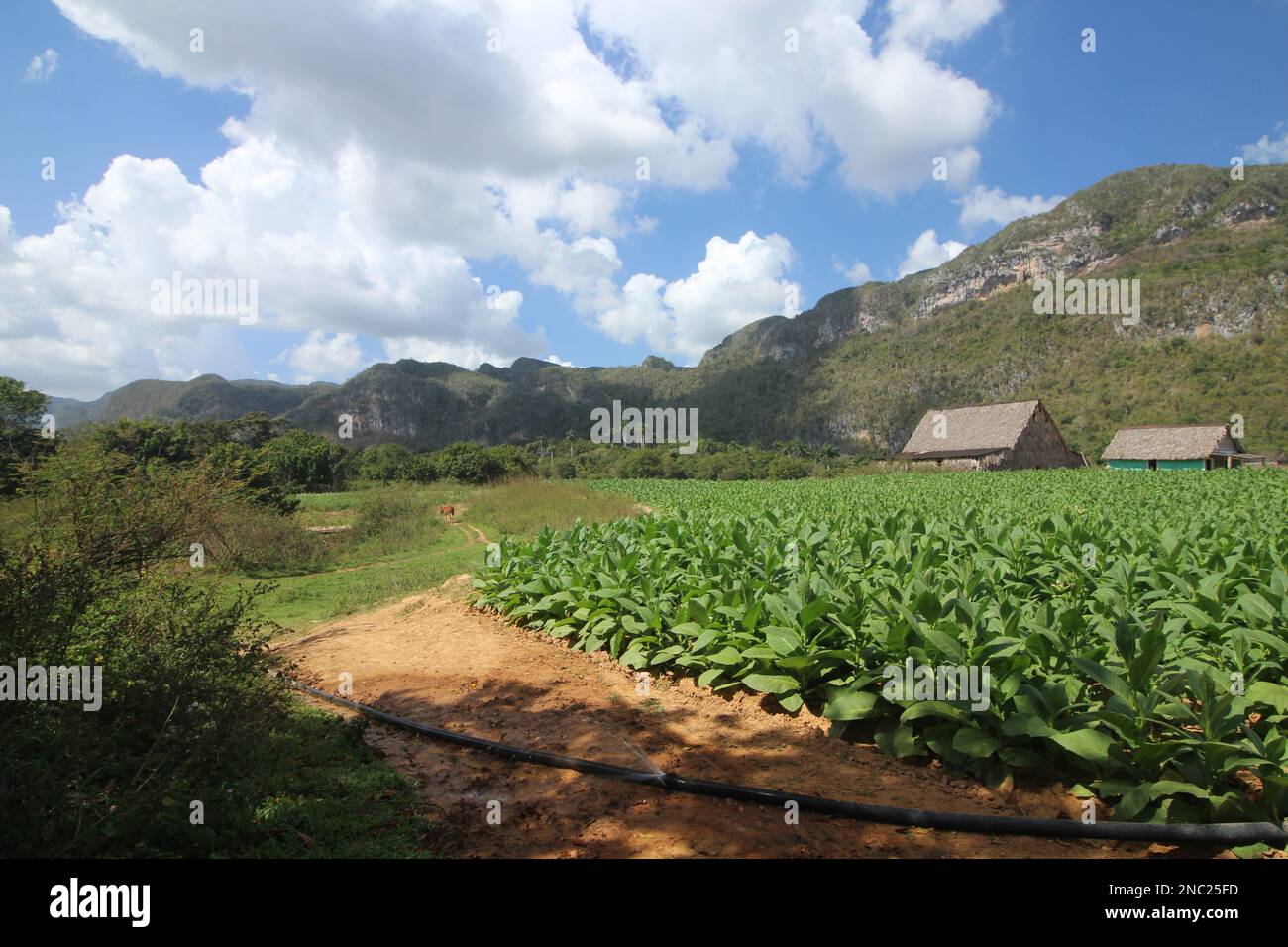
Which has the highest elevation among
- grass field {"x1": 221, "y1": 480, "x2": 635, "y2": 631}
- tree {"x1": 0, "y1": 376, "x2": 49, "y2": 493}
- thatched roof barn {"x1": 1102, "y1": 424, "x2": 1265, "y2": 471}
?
thatched roof barn {"x1": 1102, "y1": 424, "x2": 1265, "y2": 471}

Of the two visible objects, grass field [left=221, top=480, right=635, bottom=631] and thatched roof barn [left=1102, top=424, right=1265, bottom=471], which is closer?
grass field [left=221, top=480, right=635, bottom=631]

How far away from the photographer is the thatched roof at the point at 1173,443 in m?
42.4

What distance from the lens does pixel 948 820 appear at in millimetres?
2994

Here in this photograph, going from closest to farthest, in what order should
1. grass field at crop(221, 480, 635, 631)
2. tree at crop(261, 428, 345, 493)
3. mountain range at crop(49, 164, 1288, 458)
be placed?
grass field at crop(221, 480, 635, 631)
tree at crop(261, 428, 345, 493)
mountain range at crop(49, 164, 1288, 458)

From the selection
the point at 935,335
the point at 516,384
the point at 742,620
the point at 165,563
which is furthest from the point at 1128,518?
the point at 516,384

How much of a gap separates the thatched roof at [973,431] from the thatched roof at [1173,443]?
29.7 ft

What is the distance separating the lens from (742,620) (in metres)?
5.15

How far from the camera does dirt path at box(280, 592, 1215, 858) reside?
9.82ft

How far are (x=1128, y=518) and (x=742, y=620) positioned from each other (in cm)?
945

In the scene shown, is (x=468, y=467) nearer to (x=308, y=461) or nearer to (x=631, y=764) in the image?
(x=308, y=461)

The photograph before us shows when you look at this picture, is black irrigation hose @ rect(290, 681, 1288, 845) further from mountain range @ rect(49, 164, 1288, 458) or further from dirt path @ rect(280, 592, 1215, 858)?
mountain range @ rect(49, 164, 1288, 458)

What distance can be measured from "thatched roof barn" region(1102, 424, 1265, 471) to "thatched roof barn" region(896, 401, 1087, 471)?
107 inches

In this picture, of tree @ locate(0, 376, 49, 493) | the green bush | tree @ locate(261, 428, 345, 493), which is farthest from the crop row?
tree @ locate(261, 428, 345, 493)

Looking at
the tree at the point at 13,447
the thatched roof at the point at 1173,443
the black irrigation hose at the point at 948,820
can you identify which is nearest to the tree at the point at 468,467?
the tree at the point at 13,447
